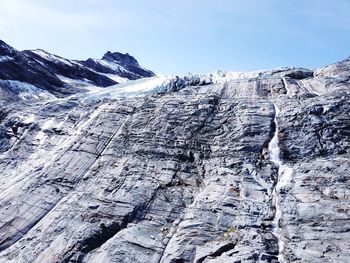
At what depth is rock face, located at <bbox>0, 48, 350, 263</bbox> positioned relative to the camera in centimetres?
1698

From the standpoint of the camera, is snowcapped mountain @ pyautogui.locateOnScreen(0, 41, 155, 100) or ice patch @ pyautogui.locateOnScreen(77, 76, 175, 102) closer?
ice patch @ pyautogui.locateOnScreen(77, 76, 175, 102)

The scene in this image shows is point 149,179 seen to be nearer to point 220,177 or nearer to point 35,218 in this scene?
point 220,177

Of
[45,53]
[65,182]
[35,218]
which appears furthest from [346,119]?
[45,53]

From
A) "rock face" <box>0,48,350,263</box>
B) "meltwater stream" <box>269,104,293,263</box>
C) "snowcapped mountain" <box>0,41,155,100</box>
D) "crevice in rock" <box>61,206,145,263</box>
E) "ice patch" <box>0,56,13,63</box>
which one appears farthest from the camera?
"ice patch" <box>0,56,13,63</box>

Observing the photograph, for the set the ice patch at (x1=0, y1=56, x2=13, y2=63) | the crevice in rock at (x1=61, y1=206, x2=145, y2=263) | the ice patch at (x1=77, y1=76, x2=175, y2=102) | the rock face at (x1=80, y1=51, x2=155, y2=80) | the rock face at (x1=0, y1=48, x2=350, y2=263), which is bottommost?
the crevice in rock at (x1=61, y1=206, x2=145, y2=263)

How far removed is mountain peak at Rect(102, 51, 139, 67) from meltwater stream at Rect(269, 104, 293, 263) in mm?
90565

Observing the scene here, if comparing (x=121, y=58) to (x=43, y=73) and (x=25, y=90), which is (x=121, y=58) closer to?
(x=43, y=73)

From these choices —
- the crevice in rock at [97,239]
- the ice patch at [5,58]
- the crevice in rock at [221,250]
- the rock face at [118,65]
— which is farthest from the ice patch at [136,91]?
the rock face at [118,65]

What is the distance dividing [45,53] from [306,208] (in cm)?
6172

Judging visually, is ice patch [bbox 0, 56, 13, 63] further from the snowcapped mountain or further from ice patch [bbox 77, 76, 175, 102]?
ice patch [bbox 77, 76, 175, 102]

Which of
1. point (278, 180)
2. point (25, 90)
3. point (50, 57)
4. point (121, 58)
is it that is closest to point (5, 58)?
point (25, 90)

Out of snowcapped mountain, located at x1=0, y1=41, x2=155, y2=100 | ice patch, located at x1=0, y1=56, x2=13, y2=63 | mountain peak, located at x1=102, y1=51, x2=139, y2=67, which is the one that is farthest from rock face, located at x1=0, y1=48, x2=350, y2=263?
mountain peak, located at x1=102, y1=51, x2=139, y2=67

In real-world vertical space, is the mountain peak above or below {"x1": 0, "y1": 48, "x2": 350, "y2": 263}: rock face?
above

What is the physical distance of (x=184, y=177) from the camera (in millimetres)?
21797
